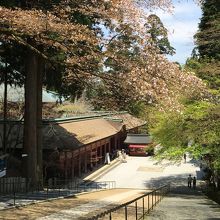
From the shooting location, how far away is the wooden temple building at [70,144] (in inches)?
1208

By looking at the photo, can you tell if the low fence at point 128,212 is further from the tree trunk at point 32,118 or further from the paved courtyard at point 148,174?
the paved courtyard at point 148,174

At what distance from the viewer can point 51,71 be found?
26000 millimetres

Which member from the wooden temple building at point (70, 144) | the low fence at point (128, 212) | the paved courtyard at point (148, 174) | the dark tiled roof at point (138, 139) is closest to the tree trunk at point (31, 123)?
the wooden temple building at point (70, 144)

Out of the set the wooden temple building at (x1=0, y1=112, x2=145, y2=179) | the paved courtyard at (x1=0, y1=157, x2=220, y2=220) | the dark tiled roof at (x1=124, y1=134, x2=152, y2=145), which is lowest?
the paved courtyard at (x1=0, y1=157, x2=220, y2=220)

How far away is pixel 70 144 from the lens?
3088 centimetres

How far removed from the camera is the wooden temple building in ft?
101

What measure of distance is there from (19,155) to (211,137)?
13.7 metres

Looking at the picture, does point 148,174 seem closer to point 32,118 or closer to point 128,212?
point 32,118

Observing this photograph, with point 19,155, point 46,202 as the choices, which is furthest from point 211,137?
point 19,155

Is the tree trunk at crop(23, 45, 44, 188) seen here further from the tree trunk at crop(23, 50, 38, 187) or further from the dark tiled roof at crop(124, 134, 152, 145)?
the dark tiled roof at crop(124, 134, 152, 145)

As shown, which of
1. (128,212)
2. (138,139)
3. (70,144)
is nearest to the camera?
(128,212)

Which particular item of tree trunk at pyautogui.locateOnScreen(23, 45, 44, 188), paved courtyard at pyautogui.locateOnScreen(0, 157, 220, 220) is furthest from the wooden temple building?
tree trunk at pyautogui.locateOnScreen(23, 45, 44, 188)

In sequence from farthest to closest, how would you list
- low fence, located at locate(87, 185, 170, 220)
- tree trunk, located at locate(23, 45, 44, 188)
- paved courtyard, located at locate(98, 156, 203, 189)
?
paved courtyard, located at locate(98, 156, 203, 189) → tree trunk, located at locate(23, 45, 44, 188) → low fence, located at locate(87, 185, 170, 220)

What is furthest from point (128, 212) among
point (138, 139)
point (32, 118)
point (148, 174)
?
point (138, 139)
